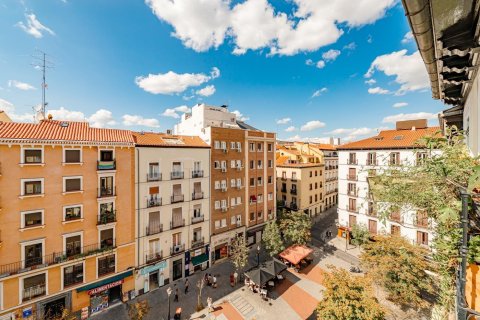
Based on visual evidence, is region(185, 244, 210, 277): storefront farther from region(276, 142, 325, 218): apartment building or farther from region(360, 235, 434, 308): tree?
region(276, 142, 325, 218): apartment building

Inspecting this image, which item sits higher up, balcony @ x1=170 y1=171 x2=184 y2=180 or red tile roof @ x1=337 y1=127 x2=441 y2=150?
red tile roof @ x1=337 y1=127 x2=441 y2=150

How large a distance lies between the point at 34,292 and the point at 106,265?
16.8 ft

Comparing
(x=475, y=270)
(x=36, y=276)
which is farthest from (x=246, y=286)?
(x=475, y=270)

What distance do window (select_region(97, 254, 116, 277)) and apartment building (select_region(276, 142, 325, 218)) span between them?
1188 inches

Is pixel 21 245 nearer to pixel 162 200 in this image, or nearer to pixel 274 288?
pixel 162 200

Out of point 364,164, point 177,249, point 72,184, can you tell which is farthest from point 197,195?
point 364,164

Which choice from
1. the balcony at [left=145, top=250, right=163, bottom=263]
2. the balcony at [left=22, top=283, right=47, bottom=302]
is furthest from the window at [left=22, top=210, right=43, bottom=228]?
the balcony at [left=145, top=250, right=163, bottom=263]

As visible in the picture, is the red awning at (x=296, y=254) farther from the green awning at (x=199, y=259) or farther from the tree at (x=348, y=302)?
the tree at (x=348, y=302)

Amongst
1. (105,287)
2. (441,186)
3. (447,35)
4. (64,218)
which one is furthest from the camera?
(105,287)

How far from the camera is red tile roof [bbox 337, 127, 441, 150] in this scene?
2756cm

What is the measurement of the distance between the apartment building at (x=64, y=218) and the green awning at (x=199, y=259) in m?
7.09

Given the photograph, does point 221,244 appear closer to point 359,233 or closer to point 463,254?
point 359,233

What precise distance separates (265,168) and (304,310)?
19478mm

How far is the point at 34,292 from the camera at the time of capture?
1714 cm
